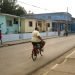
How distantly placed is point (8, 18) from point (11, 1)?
86.4 ft

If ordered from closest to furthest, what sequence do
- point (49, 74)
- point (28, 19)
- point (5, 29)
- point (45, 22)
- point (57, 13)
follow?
point (49, 74), point (5, 29), point (28, 19), point (45, 22), point (57, 13)

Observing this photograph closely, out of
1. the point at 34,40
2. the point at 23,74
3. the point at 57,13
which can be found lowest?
the point at 23,74

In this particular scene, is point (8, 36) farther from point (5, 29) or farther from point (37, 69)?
point (37, 69)

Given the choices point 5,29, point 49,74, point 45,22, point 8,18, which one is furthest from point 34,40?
point 45,22

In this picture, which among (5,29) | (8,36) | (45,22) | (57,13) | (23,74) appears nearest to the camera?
(23,74)

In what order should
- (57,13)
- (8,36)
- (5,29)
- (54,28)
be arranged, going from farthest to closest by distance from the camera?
(57,13) → (54,28) → (5,29) → (8,36)

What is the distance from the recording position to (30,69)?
31.4 ft

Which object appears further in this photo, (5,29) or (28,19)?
(28,19)

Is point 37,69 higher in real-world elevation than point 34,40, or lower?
lower

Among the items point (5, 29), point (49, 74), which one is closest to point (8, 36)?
point (5, 29)

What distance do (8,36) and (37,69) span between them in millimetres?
17008

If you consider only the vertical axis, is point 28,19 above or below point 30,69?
above

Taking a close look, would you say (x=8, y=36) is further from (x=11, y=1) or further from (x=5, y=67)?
(x=11, y=1)

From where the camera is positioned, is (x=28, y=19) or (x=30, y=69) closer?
(x=30, y=69)
